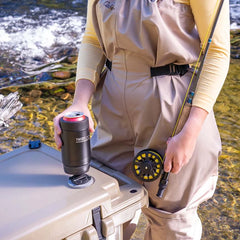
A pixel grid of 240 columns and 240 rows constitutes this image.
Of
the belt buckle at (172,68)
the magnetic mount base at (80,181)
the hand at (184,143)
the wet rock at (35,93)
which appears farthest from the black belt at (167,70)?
the wet rock at (35,93)

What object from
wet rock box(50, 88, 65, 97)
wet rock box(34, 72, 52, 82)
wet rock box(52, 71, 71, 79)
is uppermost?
wet rock box(52, 71, 71, 79)

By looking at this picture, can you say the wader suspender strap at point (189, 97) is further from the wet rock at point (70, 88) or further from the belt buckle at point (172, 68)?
the wet rock at point (70, 88)

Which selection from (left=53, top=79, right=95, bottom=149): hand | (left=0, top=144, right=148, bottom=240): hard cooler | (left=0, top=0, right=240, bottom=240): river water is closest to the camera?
(left=0, top=144, right=148, bottom=240): hard cooler

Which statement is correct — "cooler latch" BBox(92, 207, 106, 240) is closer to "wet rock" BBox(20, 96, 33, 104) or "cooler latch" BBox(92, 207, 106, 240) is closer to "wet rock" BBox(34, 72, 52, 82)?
"wet rock" BBox(20, 96, 33, 104)

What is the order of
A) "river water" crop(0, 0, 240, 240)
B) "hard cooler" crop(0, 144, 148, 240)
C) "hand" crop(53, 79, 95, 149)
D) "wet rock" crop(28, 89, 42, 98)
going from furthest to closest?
"wet rock" crop(28, 89, 42, 98), "river water" crop(0, 0, 240, 240), "hand" crop(53, 79, 95, 149), "hard cooler" crop(0, 144, 148, 240)

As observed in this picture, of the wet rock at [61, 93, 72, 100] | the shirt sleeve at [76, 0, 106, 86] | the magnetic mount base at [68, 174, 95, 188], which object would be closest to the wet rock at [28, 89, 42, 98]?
the wet rock at [61, 93, 72, 100]

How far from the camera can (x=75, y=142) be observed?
41.8 inches

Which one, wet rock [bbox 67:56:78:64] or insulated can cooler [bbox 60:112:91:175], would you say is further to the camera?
wet rock [bbox 67:56:78:64]

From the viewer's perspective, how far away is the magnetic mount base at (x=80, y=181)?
3.49 ft

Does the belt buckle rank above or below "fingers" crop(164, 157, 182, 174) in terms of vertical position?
above

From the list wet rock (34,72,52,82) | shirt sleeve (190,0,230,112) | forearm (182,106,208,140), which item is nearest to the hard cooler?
forearm (182,106,208,140)

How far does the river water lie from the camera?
2341mm

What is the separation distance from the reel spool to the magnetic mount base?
0.19 metres

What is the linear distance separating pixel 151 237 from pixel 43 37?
4.77 meters
